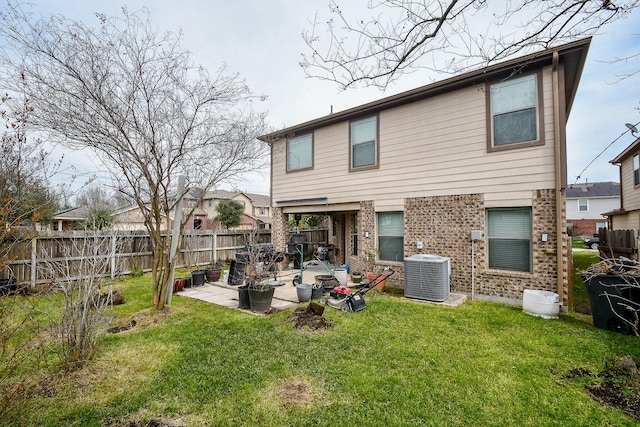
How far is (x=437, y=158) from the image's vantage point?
7.68m

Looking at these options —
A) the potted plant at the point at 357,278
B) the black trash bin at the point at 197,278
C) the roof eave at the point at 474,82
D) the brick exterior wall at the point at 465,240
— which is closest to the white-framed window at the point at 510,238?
the brick exterior wall at the point at 465,240

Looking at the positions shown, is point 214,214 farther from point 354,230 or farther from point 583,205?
point 583,205

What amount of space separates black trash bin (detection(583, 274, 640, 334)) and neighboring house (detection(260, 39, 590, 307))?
34.9 inches

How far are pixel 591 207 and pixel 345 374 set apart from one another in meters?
37.7

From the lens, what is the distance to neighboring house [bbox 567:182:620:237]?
28.4 meters

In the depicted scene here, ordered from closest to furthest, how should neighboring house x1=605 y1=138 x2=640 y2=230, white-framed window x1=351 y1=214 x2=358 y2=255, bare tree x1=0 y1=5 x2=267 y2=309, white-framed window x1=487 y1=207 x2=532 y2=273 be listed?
bare tree x1=0 y1=5 x2=267 y2=309
white-framed window x1=487 y1=207 x2=532 y2=273
white-framed window x1=351 y1=214 x2=358 y2=255
neighboring house x1=605 y1=138 x2=640 y2=230

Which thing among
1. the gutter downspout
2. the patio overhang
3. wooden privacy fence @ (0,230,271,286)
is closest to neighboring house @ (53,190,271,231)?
wooden privacy fence @ (0,230,271,286)

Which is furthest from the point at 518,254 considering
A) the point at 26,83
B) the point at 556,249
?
the point at 26,83

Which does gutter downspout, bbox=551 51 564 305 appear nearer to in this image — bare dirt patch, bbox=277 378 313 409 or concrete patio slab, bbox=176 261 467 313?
concrete patio slab, bbox=176 261 467 313

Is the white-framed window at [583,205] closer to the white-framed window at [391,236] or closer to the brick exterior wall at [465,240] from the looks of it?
the brick exterior wall at [465,240]

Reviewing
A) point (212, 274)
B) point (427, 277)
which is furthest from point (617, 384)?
point (212, 274)

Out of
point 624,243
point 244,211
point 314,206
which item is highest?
point 244,211

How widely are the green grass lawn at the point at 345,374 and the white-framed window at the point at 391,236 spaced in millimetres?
2959

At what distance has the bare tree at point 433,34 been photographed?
2.71m
